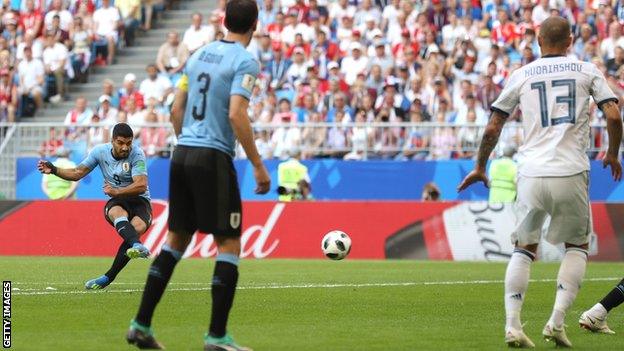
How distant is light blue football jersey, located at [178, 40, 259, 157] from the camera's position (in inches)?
379

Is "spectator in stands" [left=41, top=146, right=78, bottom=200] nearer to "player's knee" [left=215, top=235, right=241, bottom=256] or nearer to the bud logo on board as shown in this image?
the bud logo on board

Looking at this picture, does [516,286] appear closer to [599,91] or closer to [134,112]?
[599,91]

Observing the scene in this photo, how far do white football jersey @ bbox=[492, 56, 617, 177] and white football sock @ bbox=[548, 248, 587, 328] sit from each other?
698mm

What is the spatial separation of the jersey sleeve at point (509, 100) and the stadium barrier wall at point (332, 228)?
44.2ft

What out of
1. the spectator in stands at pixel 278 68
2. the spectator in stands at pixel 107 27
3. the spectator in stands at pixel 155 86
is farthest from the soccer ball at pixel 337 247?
the spectator in stands at pixel 107 27

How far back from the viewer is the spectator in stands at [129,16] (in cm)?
3609

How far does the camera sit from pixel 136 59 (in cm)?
3566

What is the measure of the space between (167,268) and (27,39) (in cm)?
2592

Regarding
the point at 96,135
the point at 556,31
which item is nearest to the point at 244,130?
the point at 556,31

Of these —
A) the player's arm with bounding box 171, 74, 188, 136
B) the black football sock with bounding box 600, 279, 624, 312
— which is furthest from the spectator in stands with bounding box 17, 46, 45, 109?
the player's arm with bounding box 171, 74, 188, 136

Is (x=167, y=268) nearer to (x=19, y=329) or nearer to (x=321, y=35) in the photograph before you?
(x=19, y=329)

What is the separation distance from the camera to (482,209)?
957 inches

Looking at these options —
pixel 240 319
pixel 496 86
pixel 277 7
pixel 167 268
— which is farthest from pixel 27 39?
pixel 167 268

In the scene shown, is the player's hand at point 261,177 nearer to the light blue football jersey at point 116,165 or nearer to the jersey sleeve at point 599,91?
the jersey sleeve at point 599,91
